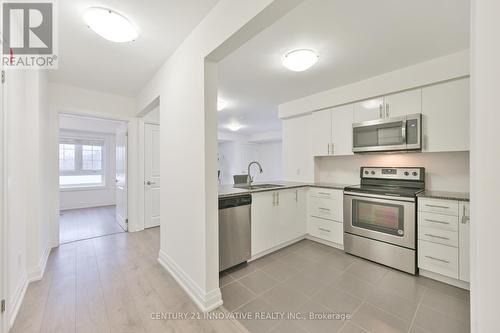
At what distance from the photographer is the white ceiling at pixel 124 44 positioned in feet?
5.26

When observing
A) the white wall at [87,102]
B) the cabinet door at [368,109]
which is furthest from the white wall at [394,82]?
the white wall at [87,102]

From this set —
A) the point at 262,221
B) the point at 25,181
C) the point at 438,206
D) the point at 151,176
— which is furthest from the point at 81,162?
the point at 438,206

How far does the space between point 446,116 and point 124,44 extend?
143 inches

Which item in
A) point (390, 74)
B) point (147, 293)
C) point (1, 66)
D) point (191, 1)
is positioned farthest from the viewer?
point (390, 74)

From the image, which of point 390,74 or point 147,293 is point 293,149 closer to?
point 390,74

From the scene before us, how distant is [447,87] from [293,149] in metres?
2.27

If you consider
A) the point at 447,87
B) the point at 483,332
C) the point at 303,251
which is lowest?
the point at 303,251

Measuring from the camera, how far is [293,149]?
3.99m

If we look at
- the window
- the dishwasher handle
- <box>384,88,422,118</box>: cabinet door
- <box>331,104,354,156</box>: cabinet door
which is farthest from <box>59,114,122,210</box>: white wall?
<box>384,88,422,118</box>: cabinet door

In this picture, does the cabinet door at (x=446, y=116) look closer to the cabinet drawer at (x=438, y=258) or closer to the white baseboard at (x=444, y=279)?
the cabinet drawer at (x=438, y=258)

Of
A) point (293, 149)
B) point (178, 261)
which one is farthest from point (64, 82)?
point (293, 149)

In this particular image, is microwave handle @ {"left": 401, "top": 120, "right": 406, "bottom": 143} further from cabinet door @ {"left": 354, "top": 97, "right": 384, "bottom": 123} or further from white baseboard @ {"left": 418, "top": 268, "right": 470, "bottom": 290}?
white baseboard @ {"left": 418, "top": 268, "right": 470, "bottom": 290}

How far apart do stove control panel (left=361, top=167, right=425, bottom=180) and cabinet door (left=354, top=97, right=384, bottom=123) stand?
75 cm

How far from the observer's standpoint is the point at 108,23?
5.40ft
